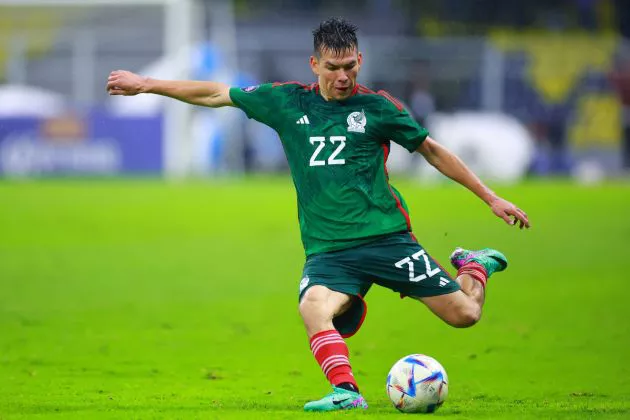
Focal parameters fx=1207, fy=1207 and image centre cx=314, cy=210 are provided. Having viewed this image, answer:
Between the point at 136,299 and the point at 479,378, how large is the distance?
534cm

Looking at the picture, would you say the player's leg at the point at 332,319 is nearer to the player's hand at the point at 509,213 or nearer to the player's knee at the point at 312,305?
the player's knee at the point at 312,305

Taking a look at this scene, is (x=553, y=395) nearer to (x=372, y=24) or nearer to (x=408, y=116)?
(x=408, y=116)

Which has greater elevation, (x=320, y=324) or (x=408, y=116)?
(x=408, y=116)

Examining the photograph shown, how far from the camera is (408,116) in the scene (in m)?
6.98

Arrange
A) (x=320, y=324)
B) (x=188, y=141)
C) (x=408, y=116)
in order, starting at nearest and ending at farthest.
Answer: (x=320, y=324)
(x=408, y=116)
(x=188, y=141)

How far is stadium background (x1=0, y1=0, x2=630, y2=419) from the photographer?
26.4ft

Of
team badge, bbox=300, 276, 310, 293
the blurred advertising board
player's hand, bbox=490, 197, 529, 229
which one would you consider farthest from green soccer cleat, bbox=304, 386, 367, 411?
the blurred advertising board

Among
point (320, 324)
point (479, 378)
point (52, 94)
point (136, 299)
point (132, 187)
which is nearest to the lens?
point (320, 324)

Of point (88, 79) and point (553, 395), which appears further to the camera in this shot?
point (88, 79)

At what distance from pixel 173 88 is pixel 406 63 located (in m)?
30.5

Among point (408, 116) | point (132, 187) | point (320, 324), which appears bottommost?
point (132, 187)

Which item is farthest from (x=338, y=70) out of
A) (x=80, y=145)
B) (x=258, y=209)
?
(x=80, y=145)

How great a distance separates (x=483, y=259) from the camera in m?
7.67

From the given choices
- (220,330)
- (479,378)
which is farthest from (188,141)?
(479,378)
